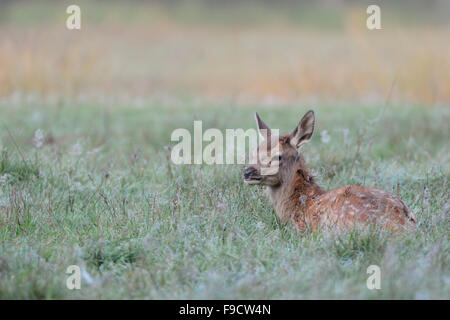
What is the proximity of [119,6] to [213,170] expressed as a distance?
17827mm

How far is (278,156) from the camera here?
542 cm

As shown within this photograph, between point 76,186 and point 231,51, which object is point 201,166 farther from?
point 231,51

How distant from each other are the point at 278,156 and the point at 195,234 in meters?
1.03

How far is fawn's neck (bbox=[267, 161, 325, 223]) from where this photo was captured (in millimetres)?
5474

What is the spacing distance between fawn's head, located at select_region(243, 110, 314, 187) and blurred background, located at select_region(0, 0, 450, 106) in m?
2.57

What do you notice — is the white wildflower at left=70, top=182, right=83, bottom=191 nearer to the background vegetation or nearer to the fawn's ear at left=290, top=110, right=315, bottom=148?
the background vegetation

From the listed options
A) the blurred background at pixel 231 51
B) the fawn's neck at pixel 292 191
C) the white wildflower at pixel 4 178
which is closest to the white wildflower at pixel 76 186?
the white wildflower at pixel 4 178

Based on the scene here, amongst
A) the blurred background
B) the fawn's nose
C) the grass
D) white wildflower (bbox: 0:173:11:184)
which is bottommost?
the grass

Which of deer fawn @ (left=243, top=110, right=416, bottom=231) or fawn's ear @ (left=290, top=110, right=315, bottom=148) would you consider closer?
deer fawn @ (left=243, top=110, right=416, bottom=231)

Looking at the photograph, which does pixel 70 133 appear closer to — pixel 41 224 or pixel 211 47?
pixel 41 224

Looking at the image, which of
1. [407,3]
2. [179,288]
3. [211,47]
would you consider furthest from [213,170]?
[407,3]

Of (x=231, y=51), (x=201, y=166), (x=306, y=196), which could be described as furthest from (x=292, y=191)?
(x=231, y=51)

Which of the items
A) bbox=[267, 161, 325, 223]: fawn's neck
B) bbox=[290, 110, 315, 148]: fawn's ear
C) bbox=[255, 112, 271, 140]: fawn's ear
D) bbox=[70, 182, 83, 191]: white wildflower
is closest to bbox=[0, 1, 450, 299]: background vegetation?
bbox=[70, 182, 83, 191]: white wildflower

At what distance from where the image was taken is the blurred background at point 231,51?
12.9 m
